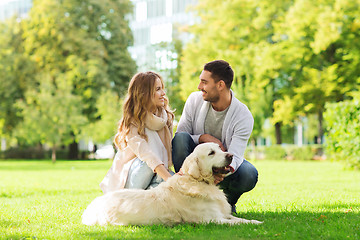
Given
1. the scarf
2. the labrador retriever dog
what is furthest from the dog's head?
the scarf

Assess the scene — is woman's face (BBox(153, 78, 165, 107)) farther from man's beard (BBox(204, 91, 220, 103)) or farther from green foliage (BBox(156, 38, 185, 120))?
green foliage (BBox(156, 38, 185, 120))

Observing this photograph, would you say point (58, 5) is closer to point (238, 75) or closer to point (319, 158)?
point (238, 75)

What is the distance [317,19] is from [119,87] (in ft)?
53.4

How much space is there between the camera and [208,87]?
18.0 ft

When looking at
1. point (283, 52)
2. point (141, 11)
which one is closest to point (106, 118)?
point (283, 52)

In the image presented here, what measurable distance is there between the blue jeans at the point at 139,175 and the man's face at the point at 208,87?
1.24 meters

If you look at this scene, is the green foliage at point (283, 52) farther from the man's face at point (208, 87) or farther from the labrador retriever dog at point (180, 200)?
the labrador retriever dog at point (180, 200)

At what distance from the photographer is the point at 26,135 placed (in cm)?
3006

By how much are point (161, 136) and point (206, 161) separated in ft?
4.06

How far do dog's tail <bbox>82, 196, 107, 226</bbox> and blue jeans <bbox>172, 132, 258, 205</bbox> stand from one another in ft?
4.10

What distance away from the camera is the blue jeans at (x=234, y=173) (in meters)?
5.47

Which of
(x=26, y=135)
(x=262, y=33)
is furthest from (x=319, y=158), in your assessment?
(x=26, y=135)

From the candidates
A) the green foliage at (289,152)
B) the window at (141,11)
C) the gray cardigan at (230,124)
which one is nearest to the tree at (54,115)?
the green foliage at (289,152)

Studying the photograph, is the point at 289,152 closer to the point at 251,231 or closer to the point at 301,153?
the point at 301,153
